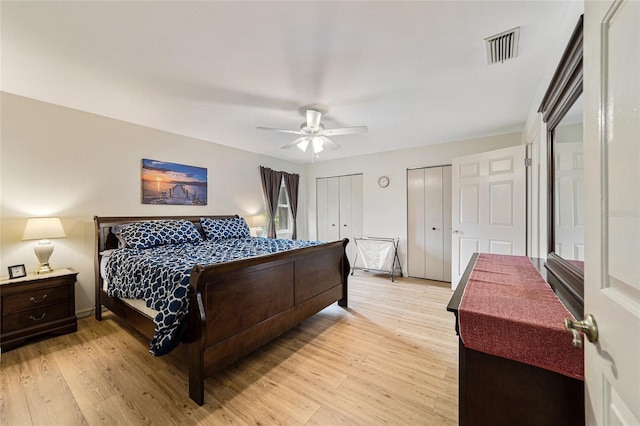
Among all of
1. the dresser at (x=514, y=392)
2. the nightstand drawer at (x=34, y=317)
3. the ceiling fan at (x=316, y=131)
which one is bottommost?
the nightstand drawer at (x=34, y=317)

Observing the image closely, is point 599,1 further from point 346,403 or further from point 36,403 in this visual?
point 36,403

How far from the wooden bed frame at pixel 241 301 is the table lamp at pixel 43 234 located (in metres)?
0.38

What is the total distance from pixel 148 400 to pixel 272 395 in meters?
0.79

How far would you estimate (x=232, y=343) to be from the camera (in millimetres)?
1805

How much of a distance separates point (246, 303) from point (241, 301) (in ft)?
0.18

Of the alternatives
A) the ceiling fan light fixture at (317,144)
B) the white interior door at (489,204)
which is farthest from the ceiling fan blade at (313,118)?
the white interior door at (489,204)

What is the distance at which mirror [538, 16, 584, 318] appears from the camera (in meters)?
1.16

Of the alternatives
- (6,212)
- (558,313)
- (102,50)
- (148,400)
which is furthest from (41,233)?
(558,313)

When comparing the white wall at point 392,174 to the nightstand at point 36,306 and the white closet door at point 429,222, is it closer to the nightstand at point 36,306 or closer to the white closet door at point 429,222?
the white closet door at point 429,222

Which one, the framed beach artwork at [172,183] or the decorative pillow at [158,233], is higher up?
the framed beach artwork at [172,183]

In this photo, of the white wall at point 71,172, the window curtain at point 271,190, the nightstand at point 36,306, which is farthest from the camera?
the window curtain at point 271,190

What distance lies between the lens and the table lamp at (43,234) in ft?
7.80

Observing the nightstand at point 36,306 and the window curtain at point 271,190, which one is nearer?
the nightstand at point 36,306

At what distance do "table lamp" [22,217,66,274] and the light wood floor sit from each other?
29.2 inches
